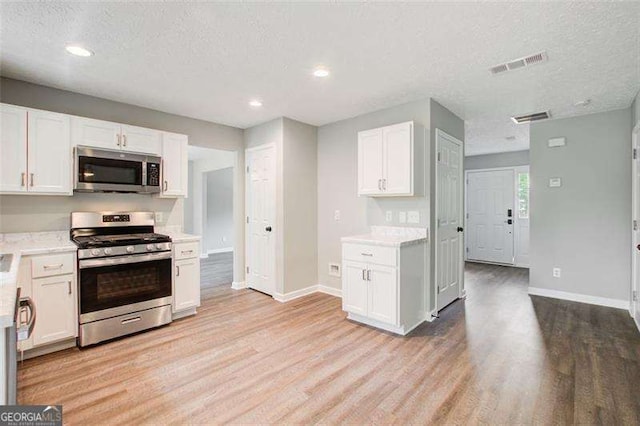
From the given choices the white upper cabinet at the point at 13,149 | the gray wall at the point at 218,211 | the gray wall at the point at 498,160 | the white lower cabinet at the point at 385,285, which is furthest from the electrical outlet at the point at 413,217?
the gray wall at the point at 218,211

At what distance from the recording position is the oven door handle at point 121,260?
2787 millimetres

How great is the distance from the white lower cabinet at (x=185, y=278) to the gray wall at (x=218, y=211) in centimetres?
470

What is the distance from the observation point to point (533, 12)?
1.96m

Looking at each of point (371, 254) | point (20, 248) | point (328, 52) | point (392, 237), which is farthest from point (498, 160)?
point (20, 248)

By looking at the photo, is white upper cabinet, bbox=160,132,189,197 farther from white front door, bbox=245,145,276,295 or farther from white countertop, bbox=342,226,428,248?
white countertop, bbox=342,226,428,248

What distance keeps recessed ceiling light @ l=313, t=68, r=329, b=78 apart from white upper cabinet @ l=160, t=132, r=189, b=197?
1957 millimetres

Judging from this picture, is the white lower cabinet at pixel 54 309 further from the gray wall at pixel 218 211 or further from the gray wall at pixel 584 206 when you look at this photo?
the gray wall at pixel 584 206

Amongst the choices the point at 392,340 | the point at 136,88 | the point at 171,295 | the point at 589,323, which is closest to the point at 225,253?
the point at 171,295

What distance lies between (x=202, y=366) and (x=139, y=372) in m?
0.46

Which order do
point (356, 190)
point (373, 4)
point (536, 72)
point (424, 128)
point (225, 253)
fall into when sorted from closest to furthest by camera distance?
point (373, 4)
point (536, 72)
point (424, 128)
point (356, 190)
point (225, 253)

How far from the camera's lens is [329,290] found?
177 inches

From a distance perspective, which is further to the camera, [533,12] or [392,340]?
[392,340]

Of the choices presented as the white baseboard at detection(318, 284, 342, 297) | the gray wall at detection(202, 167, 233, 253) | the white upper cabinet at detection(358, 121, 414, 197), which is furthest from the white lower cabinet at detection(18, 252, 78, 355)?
the gray wall at detection(202, 167, 233, 253)

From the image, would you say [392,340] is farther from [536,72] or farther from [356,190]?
[536,72]
